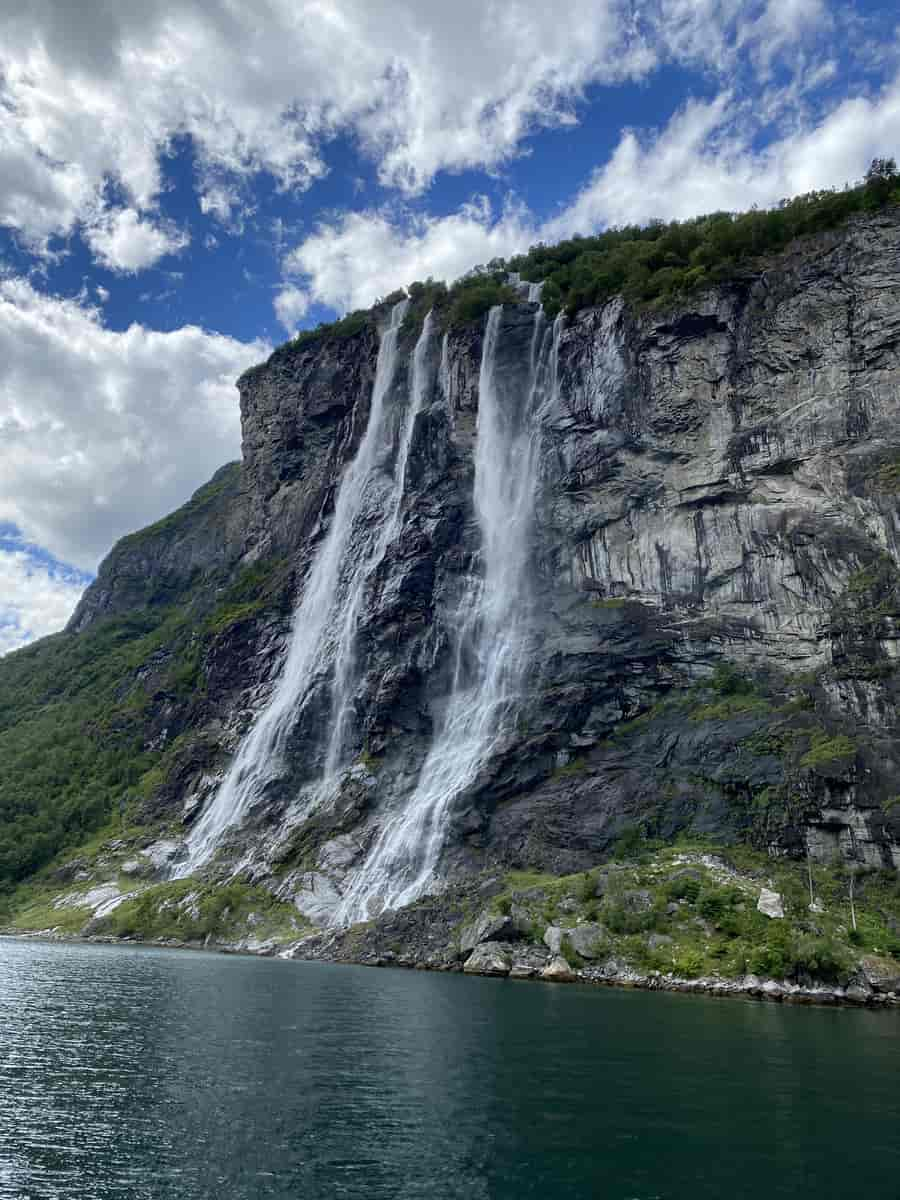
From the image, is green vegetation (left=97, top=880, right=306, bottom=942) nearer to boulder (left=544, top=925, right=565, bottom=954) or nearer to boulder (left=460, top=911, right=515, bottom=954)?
boulder (left=460, top=911, right=515, bottom=954)

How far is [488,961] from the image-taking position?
151 ft

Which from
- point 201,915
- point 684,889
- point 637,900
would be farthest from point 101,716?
point 684,889

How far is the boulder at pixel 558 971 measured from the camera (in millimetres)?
43594

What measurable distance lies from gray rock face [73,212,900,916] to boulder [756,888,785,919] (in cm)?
676

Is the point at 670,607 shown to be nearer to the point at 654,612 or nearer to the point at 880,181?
the point at 654,612

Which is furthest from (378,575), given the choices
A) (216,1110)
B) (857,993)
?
(216,1110)

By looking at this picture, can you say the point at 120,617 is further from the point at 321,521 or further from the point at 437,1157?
the point at 437,1157

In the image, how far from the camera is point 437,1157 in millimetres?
16047

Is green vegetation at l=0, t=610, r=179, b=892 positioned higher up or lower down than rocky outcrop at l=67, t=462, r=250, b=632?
lower down

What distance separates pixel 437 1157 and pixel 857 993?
1190 inches

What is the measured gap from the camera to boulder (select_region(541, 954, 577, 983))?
43594 mm

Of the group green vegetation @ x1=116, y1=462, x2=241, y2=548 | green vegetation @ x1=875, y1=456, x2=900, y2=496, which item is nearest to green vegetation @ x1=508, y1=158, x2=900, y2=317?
green vegetation @ x1=875, y1=456, x2=900, y2=496

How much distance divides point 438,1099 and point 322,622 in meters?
71.8

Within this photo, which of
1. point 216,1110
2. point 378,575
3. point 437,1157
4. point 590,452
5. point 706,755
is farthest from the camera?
point 378,575
